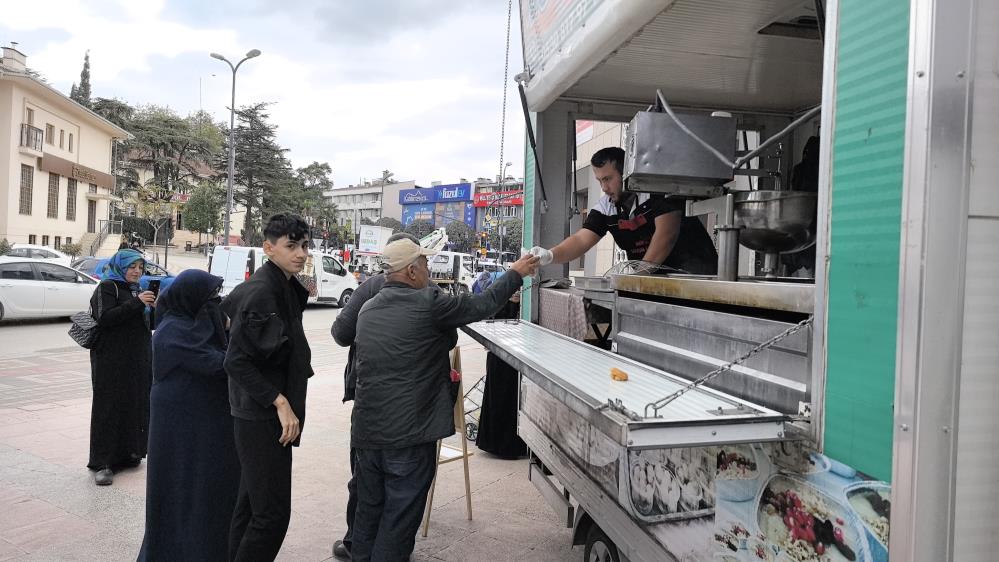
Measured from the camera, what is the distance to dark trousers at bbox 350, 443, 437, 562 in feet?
10.2

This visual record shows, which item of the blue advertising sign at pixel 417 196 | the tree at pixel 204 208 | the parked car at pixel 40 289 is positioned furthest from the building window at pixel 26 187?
the blue advertising sign at pixel 417 196

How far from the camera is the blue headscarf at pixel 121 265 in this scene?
519cm

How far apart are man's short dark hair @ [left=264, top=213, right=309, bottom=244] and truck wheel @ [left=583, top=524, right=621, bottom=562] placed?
6.49ft

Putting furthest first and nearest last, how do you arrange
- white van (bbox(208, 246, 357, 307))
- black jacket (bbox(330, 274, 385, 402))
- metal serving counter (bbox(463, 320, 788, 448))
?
white van (bbox(208, 246, 357, 307))
black jacket (bbox(330, 274, 385, 402))
metal serving counter (bbox(463, 320, 788, 448))

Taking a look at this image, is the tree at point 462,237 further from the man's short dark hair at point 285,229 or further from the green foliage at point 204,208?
the man's short dark hair at point 285,229

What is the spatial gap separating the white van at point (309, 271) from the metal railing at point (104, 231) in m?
21.6

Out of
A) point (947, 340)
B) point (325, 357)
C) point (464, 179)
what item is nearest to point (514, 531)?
point (947, 340)

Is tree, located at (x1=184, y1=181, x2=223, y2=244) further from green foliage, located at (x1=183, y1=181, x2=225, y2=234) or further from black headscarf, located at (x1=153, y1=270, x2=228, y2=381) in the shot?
black headscarf, located at (x1=153, y1=270, x2=228, y2=381)

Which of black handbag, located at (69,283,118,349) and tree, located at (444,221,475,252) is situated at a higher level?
tree, located at (444,221,475,252)

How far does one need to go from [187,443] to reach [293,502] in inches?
61.3

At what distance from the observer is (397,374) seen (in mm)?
3102

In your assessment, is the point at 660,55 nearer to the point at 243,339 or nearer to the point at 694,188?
the point at 694,188

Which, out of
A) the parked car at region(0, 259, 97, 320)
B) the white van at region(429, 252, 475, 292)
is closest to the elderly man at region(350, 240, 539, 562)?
the parked car at region(0, 259, 97, 320)

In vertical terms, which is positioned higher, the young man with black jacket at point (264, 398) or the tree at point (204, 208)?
the tree at point (204, 208)
